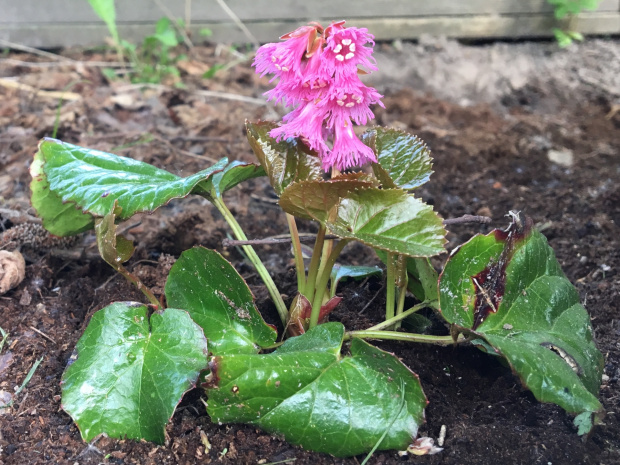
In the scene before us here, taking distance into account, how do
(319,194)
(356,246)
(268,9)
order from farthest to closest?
(268,9) → (356,246) → (319,194)

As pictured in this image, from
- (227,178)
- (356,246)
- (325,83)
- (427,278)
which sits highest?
(325,83)

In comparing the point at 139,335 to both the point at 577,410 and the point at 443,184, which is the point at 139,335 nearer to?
the point at 577,410

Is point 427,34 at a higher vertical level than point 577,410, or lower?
higher

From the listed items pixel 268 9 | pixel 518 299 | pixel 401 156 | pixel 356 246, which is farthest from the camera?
pixel 268 9

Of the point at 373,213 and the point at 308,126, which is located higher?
the point at 308,126

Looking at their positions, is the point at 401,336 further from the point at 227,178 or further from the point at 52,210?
the point at 52,210

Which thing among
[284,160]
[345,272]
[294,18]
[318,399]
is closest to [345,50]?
[284,160]

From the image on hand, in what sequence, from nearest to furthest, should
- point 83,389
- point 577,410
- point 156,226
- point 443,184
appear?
point 577,410
point 83,389
point 156,226
point 443,184

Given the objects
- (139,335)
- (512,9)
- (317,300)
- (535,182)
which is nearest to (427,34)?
(512,9)
